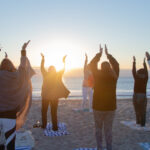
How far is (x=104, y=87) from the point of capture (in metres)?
4.69

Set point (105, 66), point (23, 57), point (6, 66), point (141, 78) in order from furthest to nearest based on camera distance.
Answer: point (141, 78)
point (105, 66)
point (23, 57)
point (6, 66)

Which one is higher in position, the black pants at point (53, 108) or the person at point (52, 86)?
the person at point (52, 86)

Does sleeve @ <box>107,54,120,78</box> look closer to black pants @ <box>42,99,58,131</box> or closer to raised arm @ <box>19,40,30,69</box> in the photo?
raised arm @ <box>19,40,30,69</box>

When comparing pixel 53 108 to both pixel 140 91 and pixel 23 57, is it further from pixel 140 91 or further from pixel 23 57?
pixel 23 57

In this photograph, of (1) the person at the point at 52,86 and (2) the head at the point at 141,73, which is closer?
(1) the person at the point at 52,86

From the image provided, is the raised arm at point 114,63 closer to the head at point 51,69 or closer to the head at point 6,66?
the head at point 6,66

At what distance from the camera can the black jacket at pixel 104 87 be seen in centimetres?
464

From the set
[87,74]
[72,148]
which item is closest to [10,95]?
[72,148]

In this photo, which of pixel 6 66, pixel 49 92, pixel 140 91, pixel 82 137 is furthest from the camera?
pixel 140 91

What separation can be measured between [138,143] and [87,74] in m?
4.62

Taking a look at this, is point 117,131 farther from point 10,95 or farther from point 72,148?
point 10,95

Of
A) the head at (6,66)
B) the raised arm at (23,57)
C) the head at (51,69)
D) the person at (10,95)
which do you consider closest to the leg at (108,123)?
the person at (10,95)

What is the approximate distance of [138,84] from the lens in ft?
24.2

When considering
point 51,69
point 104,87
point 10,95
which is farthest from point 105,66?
Answer: point 51,69
